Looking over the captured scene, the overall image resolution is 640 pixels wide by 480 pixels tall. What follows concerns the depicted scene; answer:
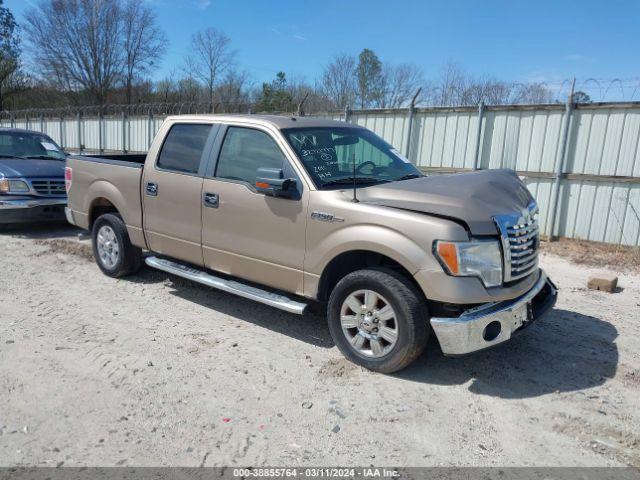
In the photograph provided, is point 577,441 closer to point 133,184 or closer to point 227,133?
point 227,133

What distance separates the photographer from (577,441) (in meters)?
3.21

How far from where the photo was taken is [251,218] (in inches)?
182

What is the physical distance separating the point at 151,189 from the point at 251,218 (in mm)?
1566

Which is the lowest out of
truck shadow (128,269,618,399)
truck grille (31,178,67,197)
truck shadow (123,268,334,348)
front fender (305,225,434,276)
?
truck shadow (123,268,334,348)

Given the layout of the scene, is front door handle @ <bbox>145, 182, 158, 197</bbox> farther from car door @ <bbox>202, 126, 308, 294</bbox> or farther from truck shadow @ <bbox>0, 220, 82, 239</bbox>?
truck shadow @ <bbox>0, 220, 82, 239</bbox>

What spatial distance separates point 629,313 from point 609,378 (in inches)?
75.1

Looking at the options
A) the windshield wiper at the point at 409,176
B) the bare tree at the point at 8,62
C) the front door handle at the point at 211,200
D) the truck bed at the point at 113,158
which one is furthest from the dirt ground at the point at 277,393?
the bare tree at the point at 8,62

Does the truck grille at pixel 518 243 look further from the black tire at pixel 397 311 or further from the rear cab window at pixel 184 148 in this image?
the rear cab window at pixel 184 148

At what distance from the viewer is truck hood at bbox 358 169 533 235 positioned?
3.67m

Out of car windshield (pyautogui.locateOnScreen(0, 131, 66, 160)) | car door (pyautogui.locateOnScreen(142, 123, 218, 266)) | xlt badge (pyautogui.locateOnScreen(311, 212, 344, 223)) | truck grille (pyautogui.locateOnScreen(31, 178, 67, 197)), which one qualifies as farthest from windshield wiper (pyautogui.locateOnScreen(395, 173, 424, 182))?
car windshield (pyautogui.locateOnScreen(0, 131, 66, 160))

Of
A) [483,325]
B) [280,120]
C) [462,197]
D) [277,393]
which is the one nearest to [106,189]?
[280,120]

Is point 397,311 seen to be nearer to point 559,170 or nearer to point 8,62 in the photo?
point 559,170

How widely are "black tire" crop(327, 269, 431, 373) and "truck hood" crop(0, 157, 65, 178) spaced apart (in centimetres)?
676

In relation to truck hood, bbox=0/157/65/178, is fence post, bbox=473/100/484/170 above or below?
above
